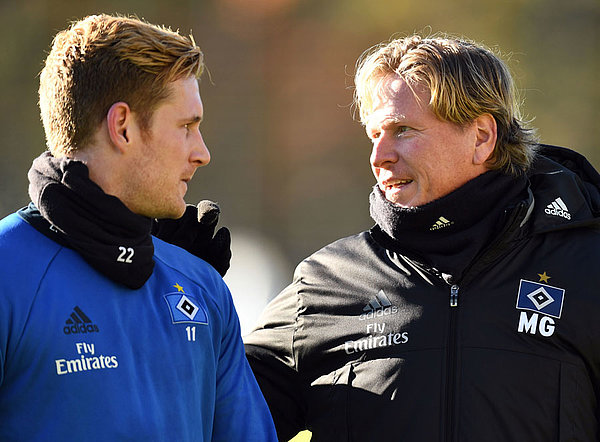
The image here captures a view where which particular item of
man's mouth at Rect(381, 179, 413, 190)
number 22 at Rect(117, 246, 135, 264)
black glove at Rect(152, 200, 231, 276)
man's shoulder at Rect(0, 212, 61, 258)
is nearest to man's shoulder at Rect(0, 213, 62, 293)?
man's shoulder at Rect(0, 212, 61, 258)

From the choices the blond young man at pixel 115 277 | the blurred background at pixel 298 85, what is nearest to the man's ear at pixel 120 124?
the blond young man at pixel 115 277

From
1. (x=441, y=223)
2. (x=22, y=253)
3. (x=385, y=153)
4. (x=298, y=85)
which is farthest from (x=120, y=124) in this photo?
(x=298, y=85)

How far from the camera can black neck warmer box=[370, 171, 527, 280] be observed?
7.43 feet

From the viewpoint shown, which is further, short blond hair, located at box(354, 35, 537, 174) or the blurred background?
the blurred background

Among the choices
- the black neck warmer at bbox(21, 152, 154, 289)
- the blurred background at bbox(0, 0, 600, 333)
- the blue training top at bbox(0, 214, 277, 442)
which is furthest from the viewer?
the blurred background at bbox(0, 0, 600, 333)

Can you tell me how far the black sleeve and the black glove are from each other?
0.89 ft

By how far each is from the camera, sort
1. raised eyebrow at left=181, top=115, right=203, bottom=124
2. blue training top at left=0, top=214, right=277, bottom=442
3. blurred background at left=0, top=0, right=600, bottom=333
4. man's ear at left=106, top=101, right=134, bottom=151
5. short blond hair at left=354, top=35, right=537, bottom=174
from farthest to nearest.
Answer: blurred background at left=0, top=0, right=600, bottom=333
short blond hair at left=354, top=35, right=537, bottom=174
raised eyebrow at left=181, top=115, right=203, bottom=124
man's ear at left=106, top=101, right=134, bottom=151
blue training top at left=0, top=214, right=277, bottom=442

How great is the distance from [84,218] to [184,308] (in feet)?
1.04

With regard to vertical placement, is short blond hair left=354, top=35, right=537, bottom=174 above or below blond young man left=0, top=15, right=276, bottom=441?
above

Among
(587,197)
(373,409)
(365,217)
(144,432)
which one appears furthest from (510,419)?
(365,217)

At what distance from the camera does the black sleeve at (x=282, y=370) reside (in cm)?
244

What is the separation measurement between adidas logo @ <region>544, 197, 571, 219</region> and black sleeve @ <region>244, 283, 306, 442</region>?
0.74 meters

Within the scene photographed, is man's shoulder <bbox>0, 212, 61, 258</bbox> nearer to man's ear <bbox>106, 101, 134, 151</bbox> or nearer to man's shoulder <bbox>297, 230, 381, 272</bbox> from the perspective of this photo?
man's ear <bbox>106, 101, 134, 151</bbox>

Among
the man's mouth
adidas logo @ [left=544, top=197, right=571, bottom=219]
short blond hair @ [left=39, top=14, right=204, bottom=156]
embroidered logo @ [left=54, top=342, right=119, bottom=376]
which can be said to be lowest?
embroidered logo @ [left=54, top=342, right=119, bottom=376]
